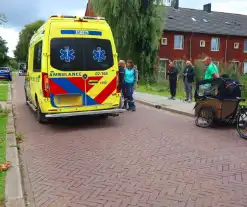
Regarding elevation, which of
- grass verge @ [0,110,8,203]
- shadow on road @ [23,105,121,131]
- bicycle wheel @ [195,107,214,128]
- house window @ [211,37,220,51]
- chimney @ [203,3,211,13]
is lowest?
shadow on road @ [23,105,121,131]

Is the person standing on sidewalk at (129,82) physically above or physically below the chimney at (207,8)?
below

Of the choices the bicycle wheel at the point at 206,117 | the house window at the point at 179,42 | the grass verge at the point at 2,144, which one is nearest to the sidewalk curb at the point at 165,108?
the bicycle wheel at the point at 206,117

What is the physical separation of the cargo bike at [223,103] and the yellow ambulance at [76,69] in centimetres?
234

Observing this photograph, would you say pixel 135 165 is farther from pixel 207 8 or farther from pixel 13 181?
pixel 207 8

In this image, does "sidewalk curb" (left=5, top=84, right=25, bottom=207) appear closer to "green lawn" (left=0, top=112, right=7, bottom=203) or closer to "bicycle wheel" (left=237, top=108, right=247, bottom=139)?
"green lawn" (left=0, top=112, right=7, bottom=203)

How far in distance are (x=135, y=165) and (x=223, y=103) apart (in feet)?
11.7

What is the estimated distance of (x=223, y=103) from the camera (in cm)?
774

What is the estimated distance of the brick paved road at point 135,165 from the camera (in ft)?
13.1

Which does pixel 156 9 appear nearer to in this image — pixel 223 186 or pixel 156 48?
pixel 156 48

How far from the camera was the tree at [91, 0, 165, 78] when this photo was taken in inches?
979

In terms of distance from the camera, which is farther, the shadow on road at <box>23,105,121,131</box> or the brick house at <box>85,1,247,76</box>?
the brick house at <box>85,1,247,76</box>

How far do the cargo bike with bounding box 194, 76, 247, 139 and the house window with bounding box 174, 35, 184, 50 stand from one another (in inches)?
1173

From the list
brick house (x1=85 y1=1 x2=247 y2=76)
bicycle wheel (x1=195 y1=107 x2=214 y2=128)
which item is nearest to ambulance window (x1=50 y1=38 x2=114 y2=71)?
bicycle wheel (x1=195 y1=107 x2=214 y2=128)

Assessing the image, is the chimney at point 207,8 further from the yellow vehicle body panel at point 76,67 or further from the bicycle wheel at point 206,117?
the yellow vehicle body panel at point 76,67
